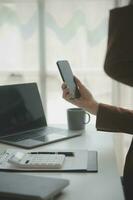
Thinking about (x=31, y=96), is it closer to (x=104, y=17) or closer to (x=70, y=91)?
(x=70, y=91)

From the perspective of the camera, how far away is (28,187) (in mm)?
929

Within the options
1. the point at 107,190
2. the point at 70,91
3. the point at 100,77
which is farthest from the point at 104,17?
the point at 107,190

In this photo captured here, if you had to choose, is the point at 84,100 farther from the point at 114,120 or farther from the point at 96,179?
the point at 96,179

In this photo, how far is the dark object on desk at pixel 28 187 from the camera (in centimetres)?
88

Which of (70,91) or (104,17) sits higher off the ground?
(104,17)

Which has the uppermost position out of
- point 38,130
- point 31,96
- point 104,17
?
point 104,17

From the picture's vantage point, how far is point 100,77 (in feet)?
8.66

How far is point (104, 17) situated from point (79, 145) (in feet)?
4.29

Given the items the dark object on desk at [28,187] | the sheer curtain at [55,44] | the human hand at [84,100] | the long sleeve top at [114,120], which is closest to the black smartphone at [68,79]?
the human hand at [84,100]

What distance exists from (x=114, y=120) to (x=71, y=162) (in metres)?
0.28

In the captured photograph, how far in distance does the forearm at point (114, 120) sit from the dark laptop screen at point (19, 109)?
20.7 inches

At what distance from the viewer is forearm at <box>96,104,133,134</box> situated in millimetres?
1400

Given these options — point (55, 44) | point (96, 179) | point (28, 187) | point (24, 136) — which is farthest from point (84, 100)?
point (55, 44)

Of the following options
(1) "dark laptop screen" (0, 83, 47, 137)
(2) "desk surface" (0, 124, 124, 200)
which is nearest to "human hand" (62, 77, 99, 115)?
(2) "desk surface" (0, 124, 124, 200)
